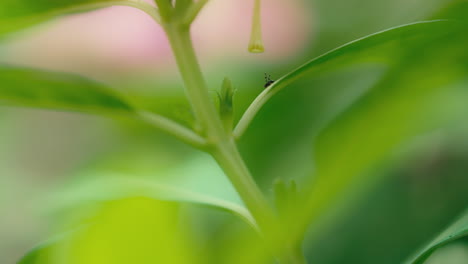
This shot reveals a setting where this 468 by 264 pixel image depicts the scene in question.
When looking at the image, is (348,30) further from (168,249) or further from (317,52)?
(168,249)

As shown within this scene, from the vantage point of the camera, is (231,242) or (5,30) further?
(5,30)

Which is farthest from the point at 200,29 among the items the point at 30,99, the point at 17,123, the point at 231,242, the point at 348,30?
the point at 231,242

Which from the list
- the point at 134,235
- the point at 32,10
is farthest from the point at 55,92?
Result: the point at 134,235

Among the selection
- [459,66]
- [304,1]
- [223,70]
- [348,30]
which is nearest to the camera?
[459,66]

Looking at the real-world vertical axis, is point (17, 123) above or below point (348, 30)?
above

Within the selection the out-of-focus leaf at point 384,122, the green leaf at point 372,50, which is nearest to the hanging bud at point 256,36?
the green leaf at point 372,50

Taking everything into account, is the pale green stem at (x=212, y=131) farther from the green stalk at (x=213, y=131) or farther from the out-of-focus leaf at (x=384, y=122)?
the out-of-focus leaf at (x=384, y=122)
